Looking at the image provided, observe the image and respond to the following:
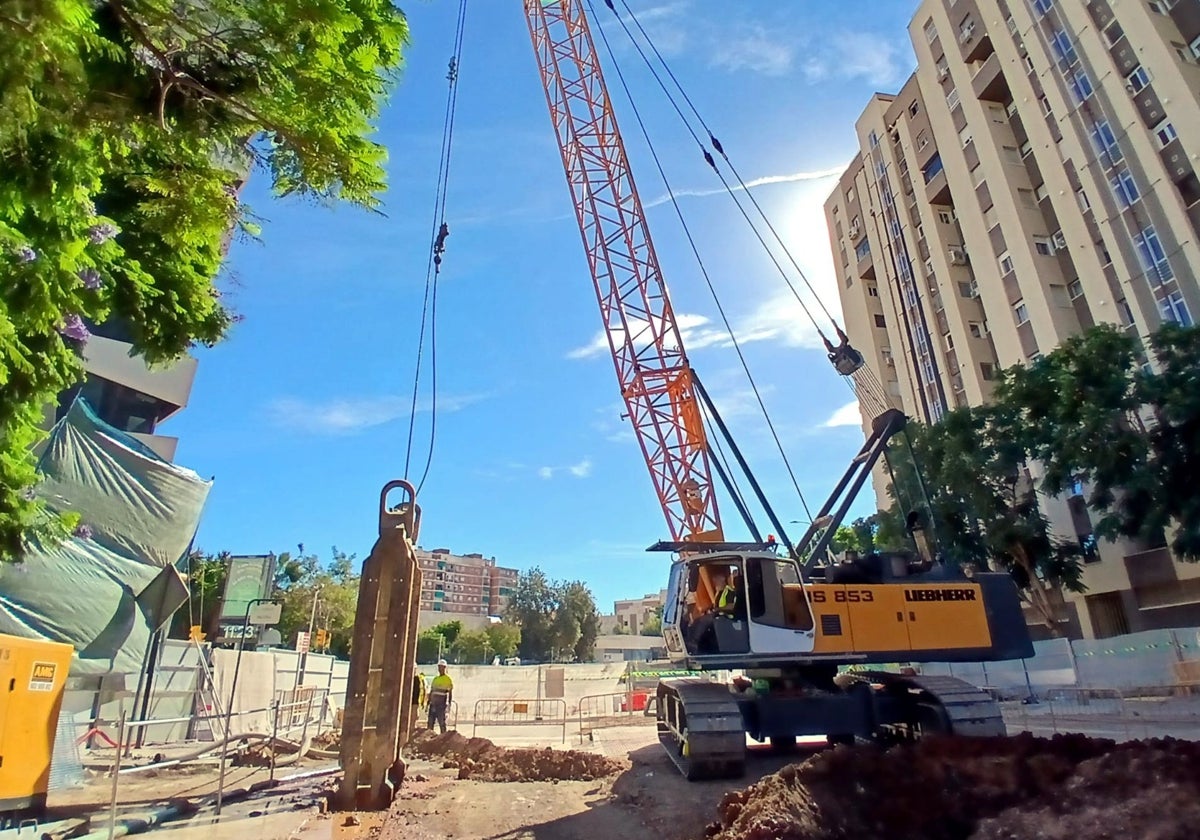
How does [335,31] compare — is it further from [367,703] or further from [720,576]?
[720,576]

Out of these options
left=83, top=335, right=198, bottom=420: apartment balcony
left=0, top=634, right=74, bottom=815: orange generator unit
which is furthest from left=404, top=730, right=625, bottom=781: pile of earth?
left=83, top=335, right=198, bottom=420: apartment balcony

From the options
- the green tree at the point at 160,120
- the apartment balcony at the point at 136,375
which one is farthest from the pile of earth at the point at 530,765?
the apartment balcony at the point at 136,375

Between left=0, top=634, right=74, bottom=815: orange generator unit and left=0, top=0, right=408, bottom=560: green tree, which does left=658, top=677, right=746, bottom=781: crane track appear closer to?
left=0, top=634, right=74, bottom=815: orange generator unit

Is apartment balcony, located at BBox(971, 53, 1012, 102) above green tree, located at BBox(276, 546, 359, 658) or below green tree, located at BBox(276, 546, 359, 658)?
above

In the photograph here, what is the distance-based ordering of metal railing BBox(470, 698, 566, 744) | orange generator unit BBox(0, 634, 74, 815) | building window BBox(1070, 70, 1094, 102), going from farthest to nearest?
building window BBox(1070, 70, 1094, 102), metal railing BBox(470, 698, 566, 744), orange generator unit BBox(0, 634, 74, 815)

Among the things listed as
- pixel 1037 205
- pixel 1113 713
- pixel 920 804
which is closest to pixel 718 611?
pixel 920 804

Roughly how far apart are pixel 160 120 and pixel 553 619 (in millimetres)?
73942

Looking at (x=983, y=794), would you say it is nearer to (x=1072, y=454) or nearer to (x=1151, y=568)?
(x=1072, y=454)

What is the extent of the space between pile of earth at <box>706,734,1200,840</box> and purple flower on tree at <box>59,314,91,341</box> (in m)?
5.73

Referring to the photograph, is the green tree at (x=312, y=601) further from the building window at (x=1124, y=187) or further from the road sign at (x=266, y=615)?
the building window at (x=1124, y=187)

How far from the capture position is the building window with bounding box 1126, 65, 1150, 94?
25438 mm

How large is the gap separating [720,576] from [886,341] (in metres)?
36.1

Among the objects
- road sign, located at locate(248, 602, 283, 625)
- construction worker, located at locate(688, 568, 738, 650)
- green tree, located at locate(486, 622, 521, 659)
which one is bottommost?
construction worker, located at locate(688, 568, 738, 650)

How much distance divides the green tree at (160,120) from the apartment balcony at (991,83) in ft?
122
